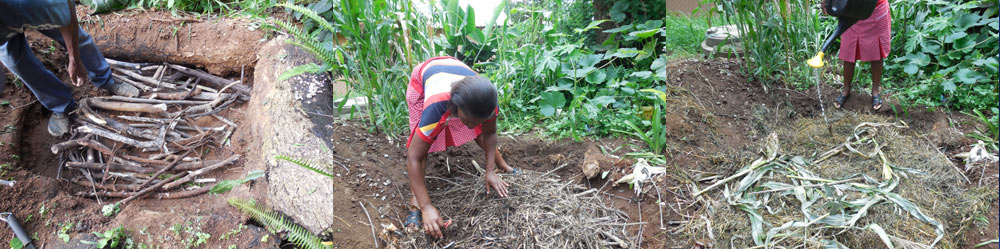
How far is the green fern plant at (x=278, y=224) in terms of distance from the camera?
194cm

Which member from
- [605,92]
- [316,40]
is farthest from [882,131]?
[316,40]

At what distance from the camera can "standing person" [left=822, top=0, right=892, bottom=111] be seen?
120 centimetres

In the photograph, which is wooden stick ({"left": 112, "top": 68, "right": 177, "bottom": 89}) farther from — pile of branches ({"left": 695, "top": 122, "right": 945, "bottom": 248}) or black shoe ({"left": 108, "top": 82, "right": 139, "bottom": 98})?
pile of branches ({"left": 695, "top": 122, "right": 945, "bottom": 248})

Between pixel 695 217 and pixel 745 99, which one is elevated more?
pixel 745 99

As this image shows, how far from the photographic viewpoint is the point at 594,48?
1800 mm

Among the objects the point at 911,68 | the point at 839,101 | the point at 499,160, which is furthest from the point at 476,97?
the point at 911,68

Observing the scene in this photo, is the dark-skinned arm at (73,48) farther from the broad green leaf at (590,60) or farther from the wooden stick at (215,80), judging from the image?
the broad green leaf at (590,60)

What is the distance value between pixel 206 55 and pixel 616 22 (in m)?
1.57

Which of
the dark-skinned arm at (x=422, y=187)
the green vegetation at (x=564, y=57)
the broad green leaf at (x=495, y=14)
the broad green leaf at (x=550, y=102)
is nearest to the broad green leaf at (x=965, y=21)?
the green vegetation at (x=564, y=57)

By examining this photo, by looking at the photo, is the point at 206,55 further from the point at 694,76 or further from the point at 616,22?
the point at 694,76

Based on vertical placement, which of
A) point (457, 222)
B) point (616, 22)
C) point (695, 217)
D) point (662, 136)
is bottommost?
point (457, 222)

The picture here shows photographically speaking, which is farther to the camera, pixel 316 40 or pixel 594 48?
pixel 316 40

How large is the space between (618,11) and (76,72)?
185cm

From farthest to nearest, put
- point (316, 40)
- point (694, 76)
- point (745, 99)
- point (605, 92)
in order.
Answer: point (316, 40) < point (605, 92) < point (694, 76) < point (745, 99)
